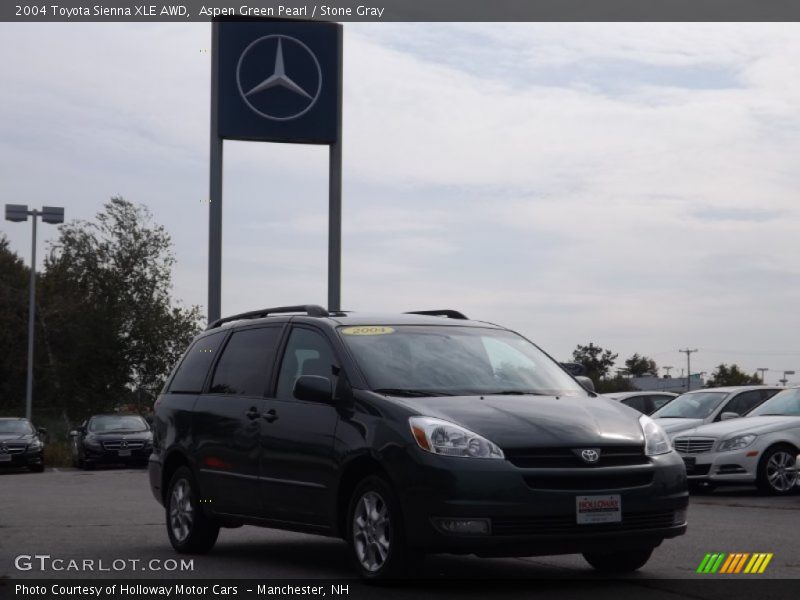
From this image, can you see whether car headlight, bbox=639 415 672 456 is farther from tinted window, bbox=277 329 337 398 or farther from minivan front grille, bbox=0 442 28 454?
minivan front grille, bbox=0 442 28 454

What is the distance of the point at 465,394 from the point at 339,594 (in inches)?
62.6

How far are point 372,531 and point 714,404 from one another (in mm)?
14062

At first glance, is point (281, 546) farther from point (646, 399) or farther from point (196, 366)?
point (646, 399)

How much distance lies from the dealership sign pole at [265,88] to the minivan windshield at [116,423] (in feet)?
41.5

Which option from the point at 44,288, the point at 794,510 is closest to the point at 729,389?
the point at 794,510

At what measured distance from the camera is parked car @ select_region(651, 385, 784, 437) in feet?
70.8

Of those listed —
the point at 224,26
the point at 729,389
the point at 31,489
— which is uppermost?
the point at 224,26

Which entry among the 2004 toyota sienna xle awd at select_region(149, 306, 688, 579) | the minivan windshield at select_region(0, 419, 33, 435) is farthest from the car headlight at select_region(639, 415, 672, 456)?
the minivan windshield at select_region(0, 419, 33, 435)

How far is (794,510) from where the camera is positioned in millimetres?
16000

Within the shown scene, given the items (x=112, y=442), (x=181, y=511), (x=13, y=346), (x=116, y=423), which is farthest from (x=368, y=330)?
(x=13, y=346)

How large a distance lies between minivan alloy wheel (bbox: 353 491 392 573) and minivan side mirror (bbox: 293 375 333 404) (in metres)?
0.80

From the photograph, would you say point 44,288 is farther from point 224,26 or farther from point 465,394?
point 465,394

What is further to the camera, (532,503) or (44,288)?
(44,288)

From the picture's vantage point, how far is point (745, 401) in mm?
22047
